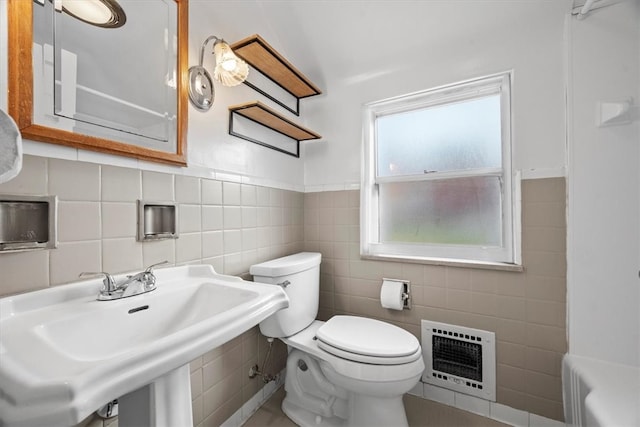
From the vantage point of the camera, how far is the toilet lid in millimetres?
1083

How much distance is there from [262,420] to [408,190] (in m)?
1.49

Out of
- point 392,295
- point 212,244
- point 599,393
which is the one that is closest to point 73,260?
point 212,244

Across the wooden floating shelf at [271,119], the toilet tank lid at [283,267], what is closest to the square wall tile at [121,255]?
the toilet tank lid at [283,267]

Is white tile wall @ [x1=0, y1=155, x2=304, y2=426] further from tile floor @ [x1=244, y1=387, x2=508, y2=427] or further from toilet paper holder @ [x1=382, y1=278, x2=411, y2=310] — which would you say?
toilet paper holder @ [x1=382, y1=278, x2=411, y2=310]

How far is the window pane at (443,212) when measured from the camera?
1.45m

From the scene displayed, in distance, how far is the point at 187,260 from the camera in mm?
1060

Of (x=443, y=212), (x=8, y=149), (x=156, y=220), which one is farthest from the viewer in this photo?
(x=443, y=212)

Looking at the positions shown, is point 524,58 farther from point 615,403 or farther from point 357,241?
point 615,403

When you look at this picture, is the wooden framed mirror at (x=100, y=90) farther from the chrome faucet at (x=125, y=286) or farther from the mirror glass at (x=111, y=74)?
the chrome faucet at (x=125, y=286)

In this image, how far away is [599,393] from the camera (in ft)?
3.16

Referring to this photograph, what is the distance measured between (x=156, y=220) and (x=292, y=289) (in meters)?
0.69

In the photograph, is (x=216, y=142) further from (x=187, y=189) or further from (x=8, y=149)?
(x=8, y=149)

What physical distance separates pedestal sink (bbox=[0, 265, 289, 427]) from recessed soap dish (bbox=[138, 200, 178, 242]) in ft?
0.45

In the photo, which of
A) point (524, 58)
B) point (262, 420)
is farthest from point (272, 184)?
point (524, 58)
